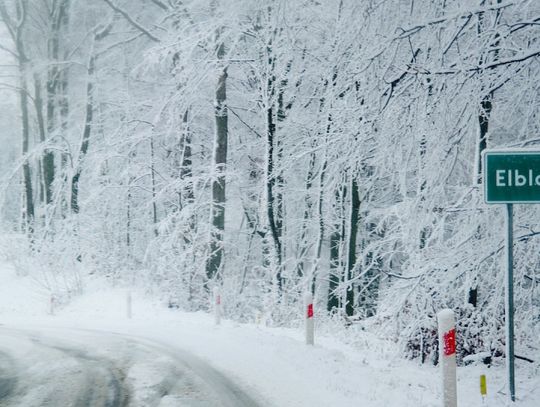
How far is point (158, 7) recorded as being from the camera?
19891mm

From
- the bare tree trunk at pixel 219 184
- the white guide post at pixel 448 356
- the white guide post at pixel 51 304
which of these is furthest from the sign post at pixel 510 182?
the white guide post at pixel 51 304

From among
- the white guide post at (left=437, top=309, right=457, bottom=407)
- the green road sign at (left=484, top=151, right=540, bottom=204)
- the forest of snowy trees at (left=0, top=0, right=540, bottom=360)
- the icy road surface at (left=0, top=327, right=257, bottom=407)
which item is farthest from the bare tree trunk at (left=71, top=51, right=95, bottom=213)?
the white guide post at (left=437, top=309, right=457, bottom=407)

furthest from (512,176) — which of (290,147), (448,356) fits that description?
(290,147)

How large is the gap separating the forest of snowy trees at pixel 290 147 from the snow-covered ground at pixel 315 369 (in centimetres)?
64

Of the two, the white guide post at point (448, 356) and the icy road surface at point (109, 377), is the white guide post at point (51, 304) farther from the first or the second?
the white guide post at point (448, 356)

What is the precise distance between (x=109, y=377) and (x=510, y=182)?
5488mm

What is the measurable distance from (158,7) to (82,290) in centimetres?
1107

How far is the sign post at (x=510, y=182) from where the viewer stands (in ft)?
18.8

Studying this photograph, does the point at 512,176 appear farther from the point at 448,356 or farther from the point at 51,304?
the point at 51,304

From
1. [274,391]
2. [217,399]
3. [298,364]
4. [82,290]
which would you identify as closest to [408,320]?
[298,364]

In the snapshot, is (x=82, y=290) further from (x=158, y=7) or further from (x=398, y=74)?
(x=398, y=74)

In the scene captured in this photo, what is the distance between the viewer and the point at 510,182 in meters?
5.77

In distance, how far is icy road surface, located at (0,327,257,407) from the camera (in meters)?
5.98

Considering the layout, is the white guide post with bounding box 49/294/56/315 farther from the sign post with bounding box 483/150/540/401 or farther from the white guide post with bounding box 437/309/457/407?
the sign post with bounding box 483/150/540/401
